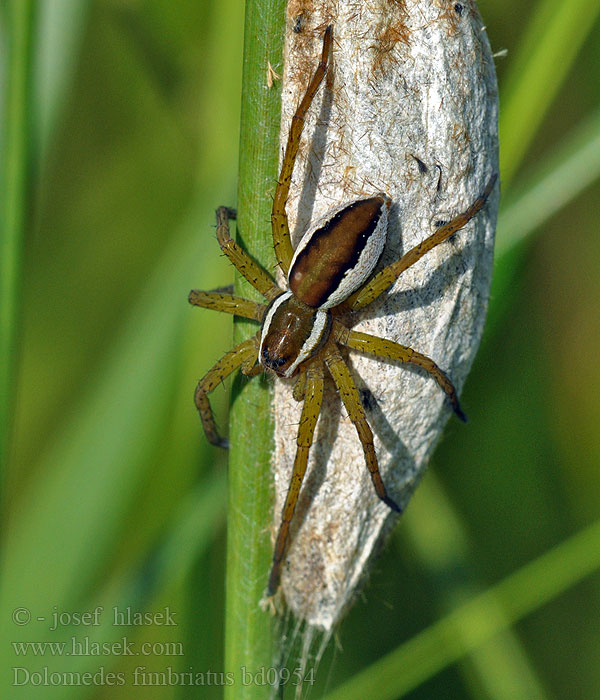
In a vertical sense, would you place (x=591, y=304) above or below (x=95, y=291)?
above

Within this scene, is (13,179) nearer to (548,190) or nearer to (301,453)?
(301,453)

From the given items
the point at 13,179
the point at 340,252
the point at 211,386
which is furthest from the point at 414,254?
the point at 13,179

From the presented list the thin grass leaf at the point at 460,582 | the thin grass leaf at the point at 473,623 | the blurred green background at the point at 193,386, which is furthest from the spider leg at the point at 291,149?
the thin grass leaf at the point at 460,582

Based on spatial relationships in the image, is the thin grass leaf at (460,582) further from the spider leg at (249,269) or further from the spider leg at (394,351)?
the spider leg at (249,269)

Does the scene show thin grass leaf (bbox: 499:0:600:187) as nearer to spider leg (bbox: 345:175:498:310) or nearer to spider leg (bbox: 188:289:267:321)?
spider leg (bbox: 345:175:498:310)

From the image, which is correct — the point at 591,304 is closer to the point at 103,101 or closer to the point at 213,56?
the point at 213,56

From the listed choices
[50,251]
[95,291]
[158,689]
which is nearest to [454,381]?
[158,689]
